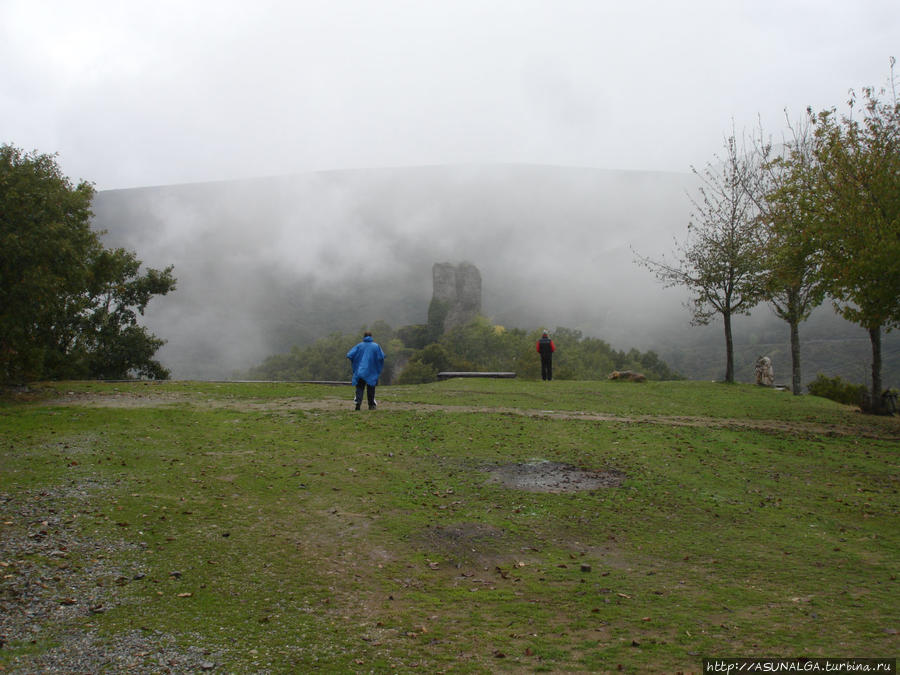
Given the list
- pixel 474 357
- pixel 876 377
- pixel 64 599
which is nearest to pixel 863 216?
pixel 876 377

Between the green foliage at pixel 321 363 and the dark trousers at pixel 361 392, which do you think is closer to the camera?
the dark trousers at pixel 361 392

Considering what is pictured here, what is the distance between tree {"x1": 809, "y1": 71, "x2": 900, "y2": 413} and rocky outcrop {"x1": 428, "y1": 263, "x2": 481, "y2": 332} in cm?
12204

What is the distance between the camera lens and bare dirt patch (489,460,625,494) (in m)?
10.1

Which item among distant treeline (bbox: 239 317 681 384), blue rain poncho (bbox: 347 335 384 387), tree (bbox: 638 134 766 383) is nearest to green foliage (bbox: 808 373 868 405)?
tree (bbox: 638 134 766 383)

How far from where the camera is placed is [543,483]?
1030 cm

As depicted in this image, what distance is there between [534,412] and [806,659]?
1312 cm

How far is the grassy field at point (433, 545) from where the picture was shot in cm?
511

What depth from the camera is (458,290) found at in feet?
481

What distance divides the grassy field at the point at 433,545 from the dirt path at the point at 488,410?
4.73 ft

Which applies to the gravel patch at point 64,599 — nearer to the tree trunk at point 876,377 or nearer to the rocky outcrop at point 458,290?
the tree trunk at point 876,377

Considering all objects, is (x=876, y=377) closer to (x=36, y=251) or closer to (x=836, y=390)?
(x=836, y=390)

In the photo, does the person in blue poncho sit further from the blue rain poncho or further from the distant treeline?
the distant treeline

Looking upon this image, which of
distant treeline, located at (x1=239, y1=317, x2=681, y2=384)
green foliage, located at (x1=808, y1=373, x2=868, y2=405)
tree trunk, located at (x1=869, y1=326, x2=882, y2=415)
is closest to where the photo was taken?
tree trunk, located at (x1=869, y1=326, x2=882, y2=415)

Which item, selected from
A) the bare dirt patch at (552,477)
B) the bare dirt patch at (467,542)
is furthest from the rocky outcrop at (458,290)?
the bare dirt patch at (467,542)
